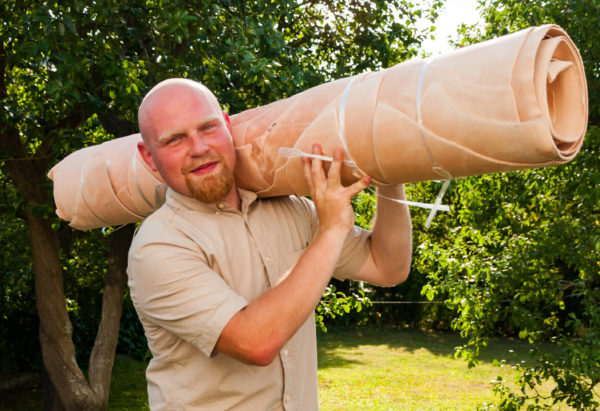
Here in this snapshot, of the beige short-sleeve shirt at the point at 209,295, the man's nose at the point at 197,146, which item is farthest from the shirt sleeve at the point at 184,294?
A: the man's nose at the point at 197,146

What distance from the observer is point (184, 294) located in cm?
201

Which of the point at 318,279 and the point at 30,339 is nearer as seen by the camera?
the point at 318,279

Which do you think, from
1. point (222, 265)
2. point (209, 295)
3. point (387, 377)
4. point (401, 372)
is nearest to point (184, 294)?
point (209, 295)

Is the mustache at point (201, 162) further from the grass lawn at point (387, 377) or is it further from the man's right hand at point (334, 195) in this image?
the grass lawn at point (387, 377)

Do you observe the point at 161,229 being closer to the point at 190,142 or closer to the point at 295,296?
the point at 190,142

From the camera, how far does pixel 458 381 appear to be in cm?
1258

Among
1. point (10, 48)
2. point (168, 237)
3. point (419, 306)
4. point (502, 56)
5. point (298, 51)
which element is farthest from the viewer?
point (419, 306)

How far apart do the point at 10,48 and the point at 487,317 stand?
533 cm

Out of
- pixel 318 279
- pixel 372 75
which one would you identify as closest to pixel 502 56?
pixel 372 75

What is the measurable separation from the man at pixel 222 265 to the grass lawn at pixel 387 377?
650 centimetres

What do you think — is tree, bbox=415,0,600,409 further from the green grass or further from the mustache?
the mustache

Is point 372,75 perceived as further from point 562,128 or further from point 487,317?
point 487,317

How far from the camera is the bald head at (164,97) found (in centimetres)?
216

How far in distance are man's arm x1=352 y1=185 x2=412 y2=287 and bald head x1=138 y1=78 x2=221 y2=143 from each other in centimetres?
77
